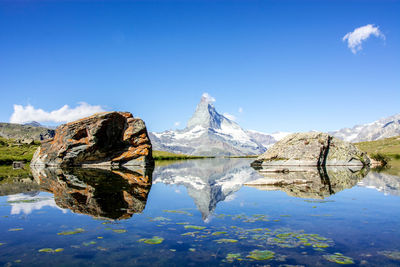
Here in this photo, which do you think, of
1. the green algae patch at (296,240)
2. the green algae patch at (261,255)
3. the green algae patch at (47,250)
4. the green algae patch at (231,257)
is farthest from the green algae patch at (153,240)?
the green algae patch at (296,240)

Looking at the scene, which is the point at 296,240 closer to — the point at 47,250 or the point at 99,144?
the point at 47,250

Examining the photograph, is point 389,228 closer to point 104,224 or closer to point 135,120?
point 104,224

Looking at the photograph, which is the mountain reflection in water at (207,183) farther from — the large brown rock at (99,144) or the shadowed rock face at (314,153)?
the large brown rock at (99,144)

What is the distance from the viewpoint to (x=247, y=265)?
902 cm

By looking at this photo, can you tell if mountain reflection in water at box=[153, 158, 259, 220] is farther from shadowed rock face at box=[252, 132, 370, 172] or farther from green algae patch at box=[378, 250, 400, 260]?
shadowed rock face at box=[252, 132, 370, 172]

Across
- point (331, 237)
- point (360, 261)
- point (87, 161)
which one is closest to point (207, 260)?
point (360, 261)

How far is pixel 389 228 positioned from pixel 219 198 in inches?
493

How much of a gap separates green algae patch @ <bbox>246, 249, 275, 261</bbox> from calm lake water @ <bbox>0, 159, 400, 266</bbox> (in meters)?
0.04

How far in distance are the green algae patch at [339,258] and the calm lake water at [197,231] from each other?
3 cm

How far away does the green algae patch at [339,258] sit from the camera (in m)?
9.31

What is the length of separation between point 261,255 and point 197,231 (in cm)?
399

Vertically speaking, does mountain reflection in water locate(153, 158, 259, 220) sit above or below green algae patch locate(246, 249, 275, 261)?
below

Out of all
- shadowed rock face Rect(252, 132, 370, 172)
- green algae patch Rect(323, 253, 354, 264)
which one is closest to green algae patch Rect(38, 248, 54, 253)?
green algae patch Rect(323, 253, 354, 264)

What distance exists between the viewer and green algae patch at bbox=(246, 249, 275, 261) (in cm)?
962
